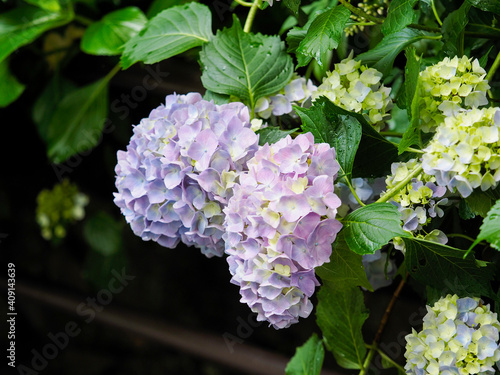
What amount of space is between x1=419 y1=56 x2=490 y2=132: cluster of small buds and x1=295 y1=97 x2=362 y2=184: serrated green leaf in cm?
6

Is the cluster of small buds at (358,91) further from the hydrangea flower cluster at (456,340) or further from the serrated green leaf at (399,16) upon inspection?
the hydrangea flower cluster at (456,340)

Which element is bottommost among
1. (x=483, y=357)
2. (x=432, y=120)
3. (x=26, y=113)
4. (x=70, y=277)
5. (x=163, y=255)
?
(x=70, y=277)

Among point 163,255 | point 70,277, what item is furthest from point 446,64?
point 70,277

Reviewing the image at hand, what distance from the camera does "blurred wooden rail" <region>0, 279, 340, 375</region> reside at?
1.08 meters

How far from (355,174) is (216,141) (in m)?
0.13

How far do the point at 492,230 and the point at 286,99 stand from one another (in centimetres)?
26

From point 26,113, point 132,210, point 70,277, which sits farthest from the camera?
point 70,277

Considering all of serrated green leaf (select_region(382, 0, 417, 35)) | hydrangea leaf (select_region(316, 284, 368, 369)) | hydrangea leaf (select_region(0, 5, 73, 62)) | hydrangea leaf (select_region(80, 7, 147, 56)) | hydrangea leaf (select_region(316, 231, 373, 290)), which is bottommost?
hydrangea leaf (select_region(316, 284, 368, 369))

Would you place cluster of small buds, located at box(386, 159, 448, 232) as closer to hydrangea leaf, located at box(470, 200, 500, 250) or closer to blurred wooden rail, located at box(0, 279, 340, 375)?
hydrangea leaf, located at box(470, 200, 500, 250)

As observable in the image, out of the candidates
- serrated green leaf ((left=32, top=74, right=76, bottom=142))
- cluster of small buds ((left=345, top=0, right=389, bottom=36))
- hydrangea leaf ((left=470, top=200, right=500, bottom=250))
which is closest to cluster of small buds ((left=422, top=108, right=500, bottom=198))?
hydrangea leaf ((left=470, top=200, right=500, bottom=250))

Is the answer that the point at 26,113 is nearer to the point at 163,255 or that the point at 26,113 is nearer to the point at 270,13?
the point at 163,255

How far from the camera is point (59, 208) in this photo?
125 centimetres

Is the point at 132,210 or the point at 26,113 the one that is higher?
the point at 132,210

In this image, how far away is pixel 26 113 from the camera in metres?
1.28
